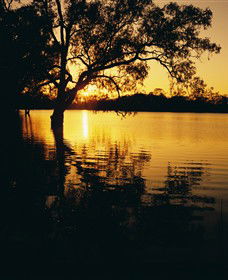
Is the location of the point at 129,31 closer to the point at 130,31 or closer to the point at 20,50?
the point at 130,31

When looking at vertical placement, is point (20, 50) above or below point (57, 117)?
above

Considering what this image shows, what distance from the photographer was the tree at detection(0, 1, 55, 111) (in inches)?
486

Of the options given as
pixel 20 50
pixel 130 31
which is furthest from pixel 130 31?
pixel 20 50

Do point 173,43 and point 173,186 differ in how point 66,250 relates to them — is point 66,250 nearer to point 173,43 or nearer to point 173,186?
point 173,186

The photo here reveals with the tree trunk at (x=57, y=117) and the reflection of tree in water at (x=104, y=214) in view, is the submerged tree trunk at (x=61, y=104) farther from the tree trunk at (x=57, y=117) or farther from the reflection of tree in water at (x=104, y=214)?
the reflection of tree in water at (x=104, y=214)

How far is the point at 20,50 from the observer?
12711 mm

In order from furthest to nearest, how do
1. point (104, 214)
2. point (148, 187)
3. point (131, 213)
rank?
1. point (148, 187)
2. point (131, 213)
3. point (104, 214)

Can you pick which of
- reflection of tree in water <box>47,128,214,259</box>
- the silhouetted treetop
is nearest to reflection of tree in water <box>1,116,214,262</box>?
reflection of tree in water <box>47,128,214,259</box>

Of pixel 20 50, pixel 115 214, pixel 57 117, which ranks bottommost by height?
pixel 115 214

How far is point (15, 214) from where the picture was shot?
7867 millimetres

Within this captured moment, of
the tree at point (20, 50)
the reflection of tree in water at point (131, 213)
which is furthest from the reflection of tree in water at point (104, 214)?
the tree at point (20, 50)

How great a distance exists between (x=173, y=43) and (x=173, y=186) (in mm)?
25866

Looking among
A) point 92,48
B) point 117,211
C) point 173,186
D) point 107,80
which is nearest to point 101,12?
point 92,48

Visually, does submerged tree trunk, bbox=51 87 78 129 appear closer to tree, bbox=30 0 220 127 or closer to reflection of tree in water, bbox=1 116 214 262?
tree, bbox=30 0 220 127
